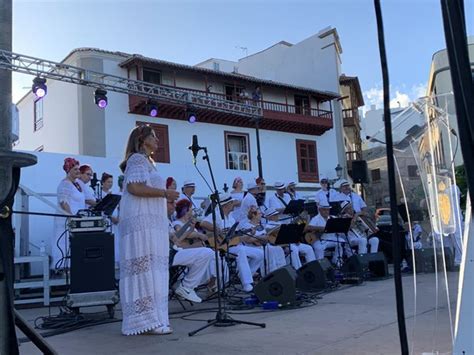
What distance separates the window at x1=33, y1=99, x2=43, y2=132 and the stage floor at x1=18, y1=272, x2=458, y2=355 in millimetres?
23288

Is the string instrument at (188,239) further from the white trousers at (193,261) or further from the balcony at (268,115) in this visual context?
the balcony at (268,115)

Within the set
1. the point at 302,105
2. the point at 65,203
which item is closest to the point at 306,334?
the point at 65,203

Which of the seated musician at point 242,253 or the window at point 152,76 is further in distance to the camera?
the window at point 152,76

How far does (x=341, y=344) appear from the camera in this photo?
3.84 m

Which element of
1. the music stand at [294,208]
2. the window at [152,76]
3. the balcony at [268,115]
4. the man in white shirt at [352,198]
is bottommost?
the music stand at [294,208]

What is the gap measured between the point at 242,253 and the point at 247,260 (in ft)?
1.15

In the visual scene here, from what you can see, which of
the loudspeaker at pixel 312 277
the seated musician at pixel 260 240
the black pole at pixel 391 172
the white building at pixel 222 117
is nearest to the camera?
the black pole at pixel 391 172

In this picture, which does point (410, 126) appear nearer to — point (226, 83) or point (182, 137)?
point (182, 137)

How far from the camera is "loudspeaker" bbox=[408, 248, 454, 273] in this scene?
2.25 meters

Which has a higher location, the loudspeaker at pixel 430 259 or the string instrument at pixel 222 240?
the string instrument at pixel 222 240

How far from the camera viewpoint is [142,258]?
4570mm

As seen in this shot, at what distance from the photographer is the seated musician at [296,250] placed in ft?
29.2

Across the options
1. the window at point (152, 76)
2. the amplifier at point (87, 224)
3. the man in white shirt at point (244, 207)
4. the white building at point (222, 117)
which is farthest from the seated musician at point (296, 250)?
the window at point (152, 76)

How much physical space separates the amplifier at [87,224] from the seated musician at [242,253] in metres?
1.75
